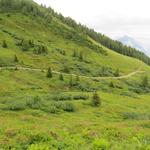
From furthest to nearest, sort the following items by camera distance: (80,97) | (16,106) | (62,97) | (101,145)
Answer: (80,97)
(62,97)
(16,106)
(101,145)

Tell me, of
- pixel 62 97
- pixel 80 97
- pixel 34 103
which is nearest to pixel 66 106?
pixel 34 103

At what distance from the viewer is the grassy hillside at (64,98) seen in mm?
23641

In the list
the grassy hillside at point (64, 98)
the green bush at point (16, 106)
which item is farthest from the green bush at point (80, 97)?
the green bush at point (16, 106)

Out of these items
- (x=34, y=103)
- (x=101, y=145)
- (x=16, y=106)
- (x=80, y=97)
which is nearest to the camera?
(x=101, y=145)

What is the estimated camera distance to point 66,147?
21234 millimetres

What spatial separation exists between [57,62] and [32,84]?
137ft

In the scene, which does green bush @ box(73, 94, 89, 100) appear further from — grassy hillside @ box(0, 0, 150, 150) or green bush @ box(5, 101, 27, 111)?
green bush @ box(5, 101, 27, 111)

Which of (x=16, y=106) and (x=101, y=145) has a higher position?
(x=101, y=145)

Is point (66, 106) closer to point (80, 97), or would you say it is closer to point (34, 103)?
point (34, 103)

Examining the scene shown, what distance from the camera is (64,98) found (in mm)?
90500

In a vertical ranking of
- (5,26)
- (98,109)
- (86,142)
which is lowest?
(98,109)

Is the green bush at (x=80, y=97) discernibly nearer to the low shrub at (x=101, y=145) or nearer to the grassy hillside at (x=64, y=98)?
the grassy hillside at (x=64, y=98)

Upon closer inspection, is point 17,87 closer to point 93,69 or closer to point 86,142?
point 93,69

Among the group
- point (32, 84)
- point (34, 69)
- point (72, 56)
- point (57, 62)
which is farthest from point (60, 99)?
point (72, 56)
